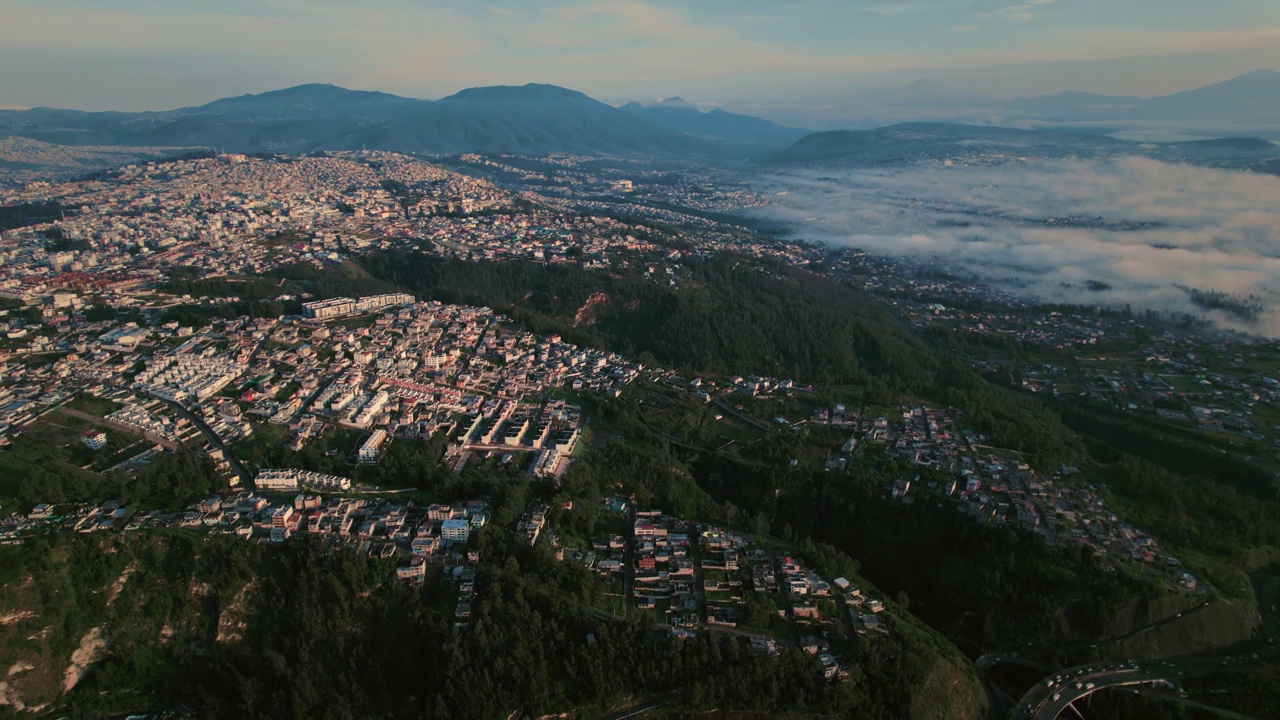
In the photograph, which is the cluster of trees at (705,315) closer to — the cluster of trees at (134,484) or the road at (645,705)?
the cluster of trees at (134,484)

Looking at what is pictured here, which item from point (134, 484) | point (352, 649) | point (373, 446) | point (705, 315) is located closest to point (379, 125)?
point (705, 315)

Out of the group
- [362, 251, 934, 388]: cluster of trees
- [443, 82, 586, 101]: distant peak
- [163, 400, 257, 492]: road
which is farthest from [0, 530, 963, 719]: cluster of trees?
[443, 82, 586, 101]: distant peak

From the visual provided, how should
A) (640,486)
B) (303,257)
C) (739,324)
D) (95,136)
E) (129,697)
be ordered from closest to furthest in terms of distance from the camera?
(129,697)
(640,486)
(739,324)
(303,257)
(95,136)

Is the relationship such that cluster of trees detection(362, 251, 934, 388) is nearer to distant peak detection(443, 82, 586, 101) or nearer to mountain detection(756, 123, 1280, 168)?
mountain detection(756, 123, 1280, 168)

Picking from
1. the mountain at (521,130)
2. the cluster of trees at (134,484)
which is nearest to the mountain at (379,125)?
the mountain at (521,130)

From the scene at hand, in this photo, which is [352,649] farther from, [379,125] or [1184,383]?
[379,125]

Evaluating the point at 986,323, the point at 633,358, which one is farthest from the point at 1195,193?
the point at 633,358

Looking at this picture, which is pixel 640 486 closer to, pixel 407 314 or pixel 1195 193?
pixel 407 314

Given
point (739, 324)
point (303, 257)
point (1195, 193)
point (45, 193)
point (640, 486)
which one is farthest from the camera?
point (1195, 193)
